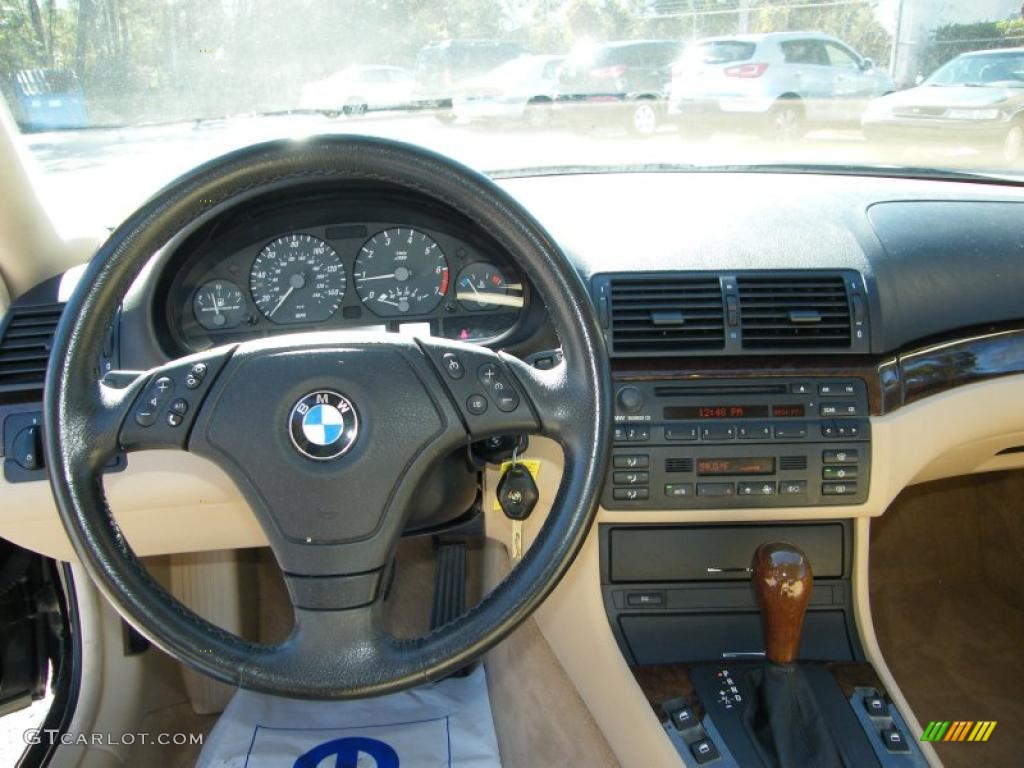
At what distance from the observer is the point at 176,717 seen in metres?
2.42

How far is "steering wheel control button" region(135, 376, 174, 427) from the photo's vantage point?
4.36 ft

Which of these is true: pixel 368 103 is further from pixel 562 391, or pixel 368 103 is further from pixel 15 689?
pixel 15 689

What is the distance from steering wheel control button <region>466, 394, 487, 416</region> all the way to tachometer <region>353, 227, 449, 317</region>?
0.59 metres

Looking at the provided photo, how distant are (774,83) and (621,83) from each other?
53 centimetres

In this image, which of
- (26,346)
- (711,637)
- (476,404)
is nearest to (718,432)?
(711,637)

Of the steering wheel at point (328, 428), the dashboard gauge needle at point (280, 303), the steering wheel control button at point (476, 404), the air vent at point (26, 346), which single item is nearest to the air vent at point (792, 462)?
the steering wheel at point (328, 428)

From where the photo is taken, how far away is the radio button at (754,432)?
6.03ft

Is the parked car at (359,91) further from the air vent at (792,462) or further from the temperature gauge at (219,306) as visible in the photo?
the air vent at (792,462)

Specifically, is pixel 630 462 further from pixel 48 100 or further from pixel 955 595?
pixel 955 595

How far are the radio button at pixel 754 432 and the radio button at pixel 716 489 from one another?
10 cm

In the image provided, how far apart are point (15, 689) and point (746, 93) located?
2.30 meters

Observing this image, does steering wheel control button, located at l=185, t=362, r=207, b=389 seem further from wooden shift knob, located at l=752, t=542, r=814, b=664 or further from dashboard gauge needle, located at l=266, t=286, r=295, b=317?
wooden shift knob, located at l=752, t=542, r=814, b=664

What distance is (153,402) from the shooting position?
4.38 feet

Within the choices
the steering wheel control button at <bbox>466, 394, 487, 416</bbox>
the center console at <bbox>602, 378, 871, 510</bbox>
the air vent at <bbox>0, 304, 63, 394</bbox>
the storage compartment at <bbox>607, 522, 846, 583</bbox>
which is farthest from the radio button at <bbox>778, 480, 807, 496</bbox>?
the air vent at <bbox>0, 304, 63, 394</bbox>
